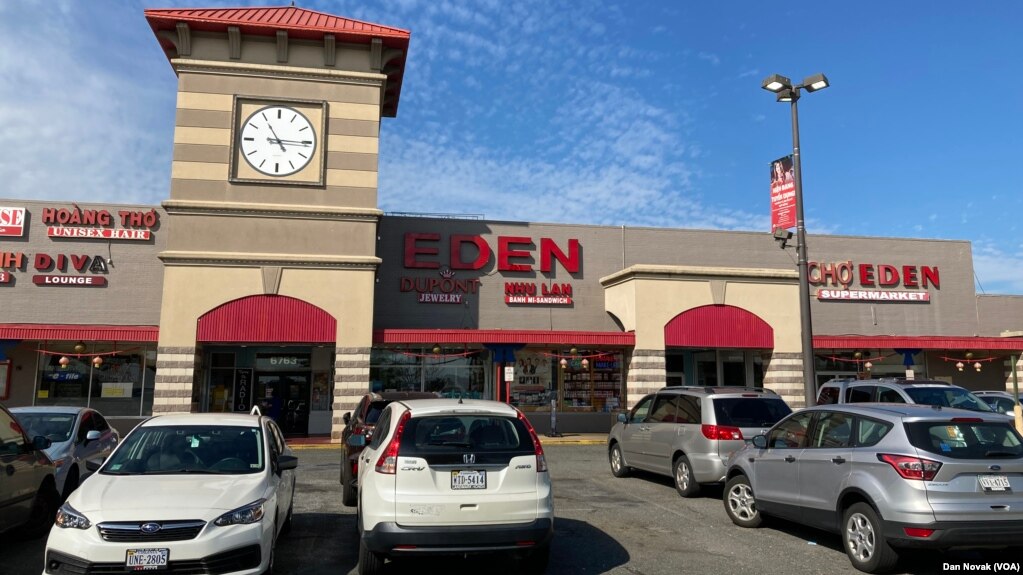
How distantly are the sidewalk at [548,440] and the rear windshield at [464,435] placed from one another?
45.2ft

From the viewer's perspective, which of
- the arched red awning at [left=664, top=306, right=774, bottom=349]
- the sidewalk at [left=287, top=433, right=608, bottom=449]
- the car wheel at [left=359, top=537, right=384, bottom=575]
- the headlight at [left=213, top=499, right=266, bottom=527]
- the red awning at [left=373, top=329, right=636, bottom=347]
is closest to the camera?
the headlight at [left=213, top=499, right=266, bottom=527]

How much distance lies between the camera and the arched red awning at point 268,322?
20.2 metres

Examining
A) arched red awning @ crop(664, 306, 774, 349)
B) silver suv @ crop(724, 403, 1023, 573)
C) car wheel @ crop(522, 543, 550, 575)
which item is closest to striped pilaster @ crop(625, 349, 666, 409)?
arched red awning @ crop(664, 306, 774, 349)

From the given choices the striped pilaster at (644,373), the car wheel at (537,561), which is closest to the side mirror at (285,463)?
the car wheel at (537,561)

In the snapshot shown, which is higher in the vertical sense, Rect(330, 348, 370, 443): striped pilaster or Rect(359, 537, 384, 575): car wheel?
Rect(330, 348, 370, 443): striped pilaster

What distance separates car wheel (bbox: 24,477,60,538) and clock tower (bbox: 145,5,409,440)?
11.2m

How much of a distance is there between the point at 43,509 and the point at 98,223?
16093mm

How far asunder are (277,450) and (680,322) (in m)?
16.8

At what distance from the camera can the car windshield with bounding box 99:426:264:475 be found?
22.9 feet

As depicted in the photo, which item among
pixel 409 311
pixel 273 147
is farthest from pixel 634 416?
pixel 273 147

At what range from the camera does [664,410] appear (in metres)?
12.7

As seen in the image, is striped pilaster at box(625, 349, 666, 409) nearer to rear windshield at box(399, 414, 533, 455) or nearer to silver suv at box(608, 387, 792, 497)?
silver suv at box(608, 387, 792, 497)

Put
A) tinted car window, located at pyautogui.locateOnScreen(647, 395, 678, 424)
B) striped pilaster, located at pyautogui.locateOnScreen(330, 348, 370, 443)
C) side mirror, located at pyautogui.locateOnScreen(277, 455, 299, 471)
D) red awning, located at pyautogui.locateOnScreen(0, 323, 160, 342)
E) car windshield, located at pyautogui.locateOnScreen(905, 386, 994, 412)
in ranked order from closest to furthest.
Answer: side mirror, located at pyautogui.locateOnScreen(277, 455, 299, 471), tinted car window, located at pyautogui.locateOnScreen(647, 395, 678, 424), car windshield, located at pyautogui.locateOnScreen(905, 386, 994, 412), red awning, located at pyautogui.locateOnScreen(0, 323, 160, 342), striped pilaster, located at pyautogui.locateOnScreen(330, 348, 370, 443)

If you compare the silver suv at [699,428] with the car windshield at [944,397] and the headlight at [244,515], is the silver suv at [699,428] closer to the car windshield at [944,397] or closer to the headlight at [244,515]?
the car windshield at [944,397]
